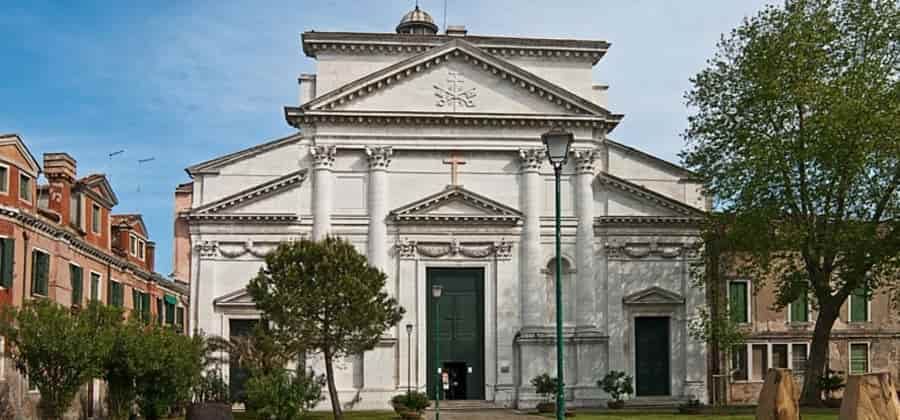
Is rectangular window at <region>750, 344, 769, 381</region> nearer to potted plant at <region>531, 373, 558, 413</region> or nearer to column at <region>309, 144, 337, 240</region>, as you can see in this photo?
potted plant at <region>531, 373, 558, 413</region>

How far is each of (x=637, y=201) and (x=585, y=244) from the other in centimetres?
317

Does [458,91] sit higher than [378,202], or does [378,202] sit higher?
[458,91]

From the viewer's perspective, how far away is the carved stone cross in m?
47.6

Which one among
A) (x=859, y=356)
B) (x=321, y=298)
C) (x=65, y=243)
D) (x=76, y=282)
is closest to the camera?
(x=321, y=298)

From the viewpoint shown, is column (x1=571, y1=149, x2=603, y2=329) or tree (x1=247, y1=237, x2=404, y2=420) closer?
tree (x1=247, y1=237, x2=404, y2=420)

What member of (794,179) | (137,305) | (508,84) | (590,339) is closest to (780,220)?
(794,179)

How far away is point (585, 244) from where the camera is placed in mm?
47625

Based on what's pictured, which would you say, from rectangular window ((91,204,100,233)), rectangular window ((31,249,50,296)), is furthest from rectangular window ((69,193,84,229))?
rectangular window ((31,249,50,296))

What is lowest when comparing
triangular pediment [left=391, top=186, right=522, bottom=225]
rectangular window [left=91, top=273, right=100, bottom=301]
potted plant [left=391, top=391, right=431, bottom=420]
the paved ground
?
the paved ground

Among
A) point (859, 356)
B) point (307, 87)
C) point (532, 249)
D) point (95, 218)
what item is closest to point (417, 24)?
point (307, 87)

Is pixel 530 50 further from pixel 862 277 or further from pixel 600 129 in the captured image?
pixel 862 277

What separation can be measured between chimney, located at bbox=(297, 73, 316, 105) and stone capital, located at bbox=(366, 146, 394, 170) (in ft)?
14.3

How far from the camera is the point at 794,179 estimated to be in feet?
128

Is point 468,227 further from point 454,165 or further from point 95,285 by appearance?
point 95,285
